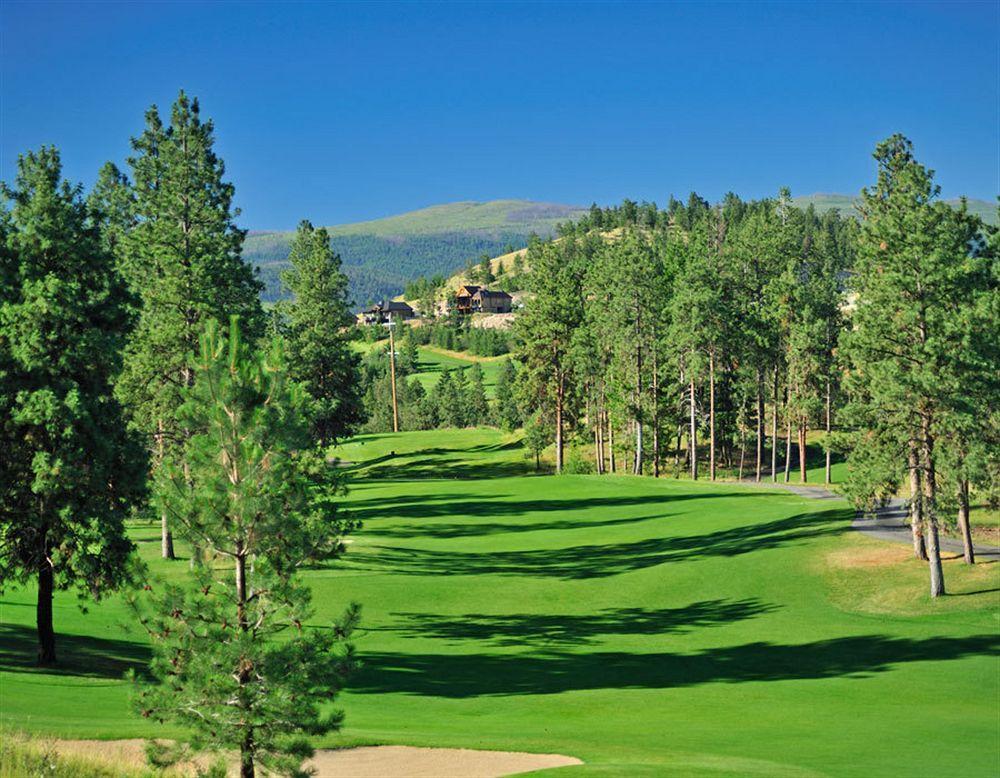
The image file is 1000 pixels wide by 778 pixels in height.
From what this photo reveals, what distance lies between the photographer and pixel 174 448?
39.9m

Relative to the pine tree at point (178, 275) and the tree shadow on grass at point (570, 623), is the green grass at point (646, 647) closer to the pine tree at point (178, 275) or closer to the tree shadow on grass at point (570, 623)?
the tree shadow on grass at point (570, 623)

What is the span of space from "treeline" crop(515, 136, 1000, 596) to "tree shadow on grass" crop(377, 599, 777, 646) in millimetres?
6864

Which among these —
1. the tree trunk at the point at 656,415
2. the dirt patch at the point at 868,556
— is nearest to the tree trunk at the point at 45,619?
the dirt patch at the point at 868,556

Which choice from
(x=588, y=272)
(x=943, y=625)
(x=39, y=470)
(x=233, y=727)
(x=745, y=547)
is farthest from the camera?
(x=588, y=272)

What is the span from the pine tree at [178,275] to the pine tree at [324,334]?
23214 mm

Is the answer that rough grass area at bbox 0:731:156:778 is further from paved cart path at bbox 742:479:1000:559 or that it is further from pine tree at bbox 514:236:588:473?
pine tree at bbox 514:236:588:473

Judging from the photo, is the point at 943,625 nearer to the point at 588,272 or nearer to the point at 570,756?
the point at 570,756

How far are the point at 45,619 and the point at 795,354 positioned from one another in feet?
210

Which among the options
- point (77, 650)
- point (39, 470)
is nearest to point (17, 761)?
point (39, 470)

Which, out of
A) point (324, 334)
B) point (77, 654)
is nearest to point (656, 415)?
point (324, 334)

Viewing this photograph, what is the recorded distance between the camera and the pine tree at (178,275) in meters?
46.9

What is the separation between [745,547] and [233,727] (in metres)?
38.3

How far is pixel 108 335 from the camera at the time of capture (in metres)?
31.4

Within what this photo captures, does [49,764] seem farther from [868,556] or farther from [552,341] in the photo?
[552,341]
